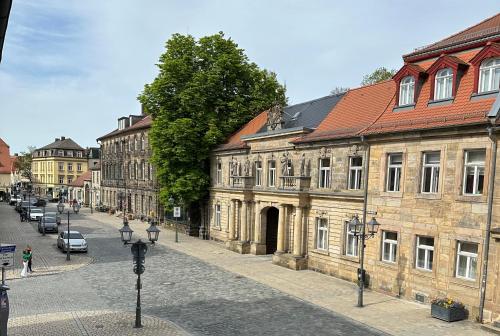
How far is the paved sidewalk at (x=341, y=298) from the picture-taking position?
51.4 feet

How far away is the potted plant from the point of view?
16250 mm

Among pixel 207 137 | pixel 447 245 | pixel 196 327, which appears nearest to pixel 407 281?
pixel 447 245

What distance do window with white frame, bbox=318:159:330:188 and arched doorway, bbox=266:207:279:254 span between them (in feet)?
23.7

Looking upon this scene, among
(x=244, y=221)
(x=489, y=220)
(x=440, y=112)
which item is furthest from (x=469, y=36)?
(x=244, y=221)

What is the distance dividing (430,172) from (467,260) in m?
4.00

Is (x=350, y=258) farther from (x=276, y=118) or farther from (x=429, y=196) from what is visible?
(x=276, y=118)

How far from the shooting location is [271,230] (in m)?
32.0

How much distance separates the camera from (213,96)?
38188 millimetres

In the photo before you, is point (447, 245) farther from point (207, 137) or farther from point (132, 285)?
point (207, 137)

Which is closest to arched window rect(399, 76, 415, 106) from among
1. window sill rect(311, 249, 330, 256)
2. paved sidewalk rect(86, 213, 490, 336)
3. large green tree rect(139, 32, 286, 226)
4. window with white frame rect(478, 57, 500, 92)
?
window with white frame rect(478, 57, 500, 92)

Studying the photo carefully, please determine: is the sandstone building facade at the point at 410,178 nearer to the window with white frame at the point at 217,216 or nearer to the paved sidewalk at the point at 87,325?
the window with white frame at the point at 217,216

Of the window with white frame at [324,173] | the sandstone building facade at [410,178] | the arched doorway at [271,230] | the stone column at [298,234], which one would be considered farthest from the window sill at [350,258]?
the arched doorway at [271,230]

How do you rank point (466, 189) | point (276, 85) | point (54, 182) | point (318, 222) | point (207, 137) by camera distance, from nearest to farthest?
point (466, 189) < point (318, 222) < point (207, 137) < point (276, 85) < point (54, 182)

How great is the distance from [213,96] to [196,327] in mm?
25902
